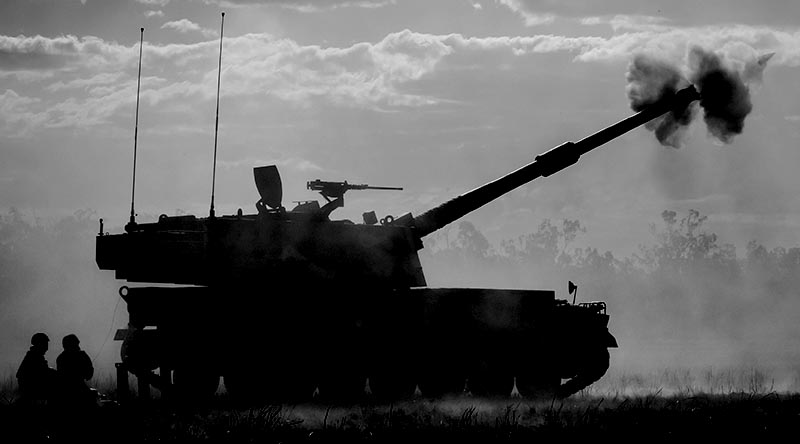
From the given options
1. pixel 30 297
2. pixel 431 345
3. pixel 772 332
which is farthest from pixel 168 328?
pixel 772 332

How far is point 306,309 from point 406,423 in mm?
6351

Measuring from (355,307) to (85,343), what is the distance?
4649cm

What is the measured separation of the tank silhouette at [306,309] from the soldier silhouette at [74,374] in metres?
6.76

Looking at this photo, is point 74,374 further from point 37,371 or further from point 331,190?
point 331,190

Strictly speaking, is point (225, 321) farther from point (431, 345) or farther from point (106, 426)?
point (106, 426)

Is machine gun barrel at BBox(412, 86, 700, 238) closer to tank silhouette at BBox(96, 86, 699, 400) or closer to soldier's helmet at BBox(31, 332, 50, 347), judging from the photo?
tank silhouette at BBox(96, 86, 699, 400)

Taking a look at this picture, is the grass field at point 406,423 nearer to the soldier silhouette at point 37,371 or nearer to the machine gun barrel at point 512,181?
the soldier silhouette at point 37,371

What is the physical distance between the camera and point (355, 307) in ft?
94.1

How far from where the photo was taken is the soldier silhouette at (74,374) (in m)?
20.0

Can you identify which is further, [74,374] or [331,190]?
Answer: [331,190]

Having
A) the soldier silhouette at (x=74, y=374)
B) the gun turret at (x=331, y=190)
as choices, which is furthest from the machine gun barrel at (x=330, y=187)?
the soldier silhouette at (x=74, y=374)

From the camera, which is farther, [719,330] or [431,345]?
[719,330]

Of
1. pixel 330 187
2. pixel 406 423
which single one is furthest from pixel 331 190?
pixel 406 423

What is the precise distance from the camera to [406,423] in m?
22.4
